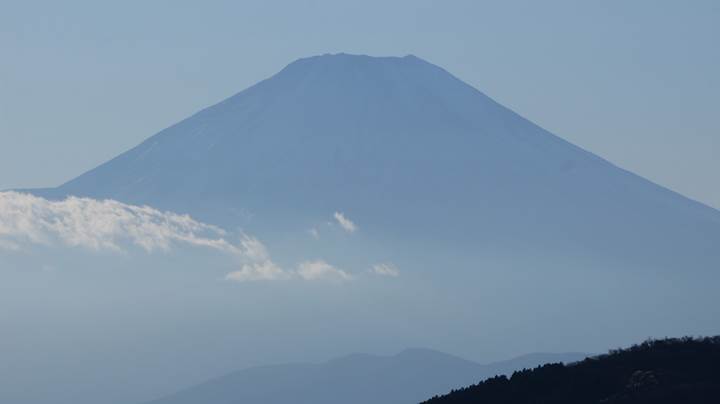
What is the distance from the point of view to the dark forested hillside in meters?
43.7

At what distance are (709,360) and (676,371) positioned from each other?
156 cm

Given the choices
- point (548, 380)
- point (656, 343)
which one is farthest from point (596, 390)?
point (656, 343)

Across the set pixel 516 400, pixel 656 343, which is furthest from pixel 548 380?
pixel 656 343

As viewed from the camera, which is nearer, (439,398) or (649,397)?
(649,397)

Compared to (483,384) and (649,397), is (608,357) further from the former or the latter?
(649,397)

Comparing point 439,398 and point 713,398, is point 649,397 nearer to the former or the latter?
point 713,398

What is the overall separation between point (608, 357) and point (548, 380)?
296cm

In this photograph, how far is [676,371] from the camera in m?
46.3

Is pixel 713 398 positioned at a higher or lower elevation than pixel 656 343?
lower

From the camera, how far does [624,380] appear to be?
46.1 meters

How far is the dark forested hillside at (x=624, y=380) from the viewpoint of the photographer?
43.7 metres

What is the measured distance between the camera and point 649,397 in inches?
1693

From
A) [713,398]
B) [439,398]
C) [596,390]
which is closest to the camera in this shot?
[713,398]

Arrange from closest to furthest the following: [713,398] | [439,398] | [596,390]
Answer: [713,398] < [596,390] < [439,398]
